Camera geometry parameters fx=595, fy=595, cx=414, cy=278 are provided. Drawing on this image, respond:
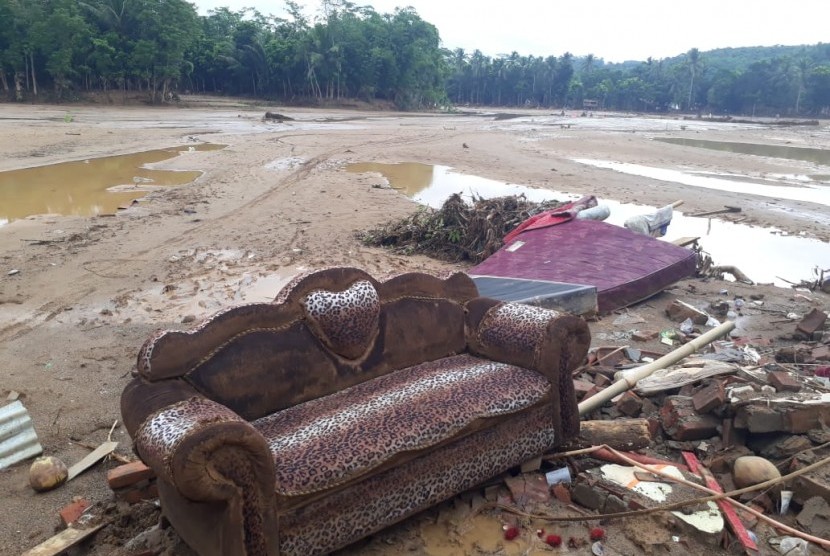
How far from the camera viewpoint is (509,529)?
2.88m

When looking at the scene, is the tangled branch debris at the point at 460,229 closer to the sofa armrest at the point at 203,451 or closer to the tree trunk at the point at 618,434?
the tree trunk at the point at 618,434

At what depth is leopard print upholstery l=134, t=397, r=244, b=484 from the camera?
219 cm

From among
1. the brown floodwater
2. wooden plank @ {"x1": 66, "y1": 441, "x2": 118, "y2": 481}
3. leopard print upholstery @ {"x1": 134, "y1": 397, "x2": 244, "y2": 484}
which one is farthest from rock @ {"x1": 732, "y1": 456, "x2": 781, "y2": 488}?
the brown floodwater

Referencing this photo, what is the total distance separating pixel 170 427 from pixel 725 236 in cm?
1092

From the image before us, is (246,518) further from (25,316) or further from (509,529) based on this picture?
(25,316)

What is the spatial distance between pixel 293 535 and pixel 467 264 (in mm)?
5975

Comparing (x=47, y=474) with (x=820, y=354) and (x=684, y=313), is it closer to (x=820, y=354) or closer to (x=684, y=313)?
(x=820, y=354)

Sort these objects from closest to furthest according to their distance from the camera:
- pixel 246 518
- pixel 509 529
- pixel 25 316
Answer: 1. pixel 246 518
2. pixel 509 529
3. pixel 25 316

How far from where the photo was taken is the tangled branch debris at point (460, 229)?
8.18 m

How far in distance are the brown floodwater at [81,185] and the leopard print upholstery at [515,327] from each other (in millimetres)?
9207

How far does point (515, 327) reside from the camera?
11.7ft

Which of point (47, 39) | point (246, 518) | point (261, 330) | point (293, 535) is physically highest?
point (47, 39)

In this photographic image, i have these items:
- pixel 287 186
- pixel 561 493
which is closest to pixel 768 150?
pixel 287 186

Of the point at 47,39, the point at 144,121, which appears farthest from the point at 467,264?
the point at 47,39
